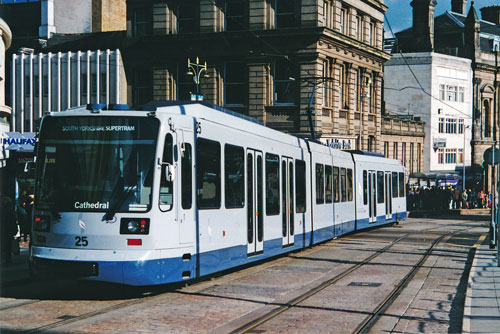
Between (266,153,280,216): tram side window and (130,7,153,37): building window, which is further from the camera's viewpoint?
(130,7,153,37): building window

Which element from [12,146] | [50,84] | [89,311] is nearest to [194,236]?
[89,311]

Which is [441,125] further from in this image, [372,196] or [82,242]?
Answer: [82,242]

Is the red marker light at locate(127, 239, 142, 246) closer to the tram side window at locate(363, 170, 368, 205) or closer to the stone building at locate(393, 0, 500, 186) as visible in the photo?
the tram side window at locate(363, 170, 368, 205)

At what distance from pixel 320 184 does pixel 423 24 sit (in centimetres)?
5706

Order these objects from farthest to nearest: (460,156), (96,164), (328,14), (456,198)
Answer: (460,156) → (456,198) → (328,14) → (96,164)

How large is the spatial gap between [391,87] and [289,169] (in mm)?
56746

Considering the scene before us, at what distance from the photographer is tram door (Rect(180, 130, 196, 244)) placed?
468 inches

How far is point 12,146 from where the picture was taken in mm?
21703

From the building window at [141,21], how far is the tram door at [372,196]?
2136 centimetres

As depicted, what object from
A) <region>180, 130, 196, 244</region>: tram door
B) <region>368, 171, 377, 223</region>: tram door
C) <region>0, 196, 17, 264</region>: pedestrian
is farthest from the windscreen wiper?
<region>368, 171, 377, 223</region>: tram door

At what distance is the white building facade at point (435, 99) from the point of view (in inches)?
2793

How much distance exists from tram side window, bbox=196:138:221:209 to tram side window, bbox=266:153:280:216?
116 inches

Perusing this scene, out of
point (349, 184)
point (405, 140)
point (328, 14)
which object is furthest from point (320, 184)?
point (405, 140)

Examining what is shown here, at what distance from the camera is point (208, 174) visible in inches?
513
